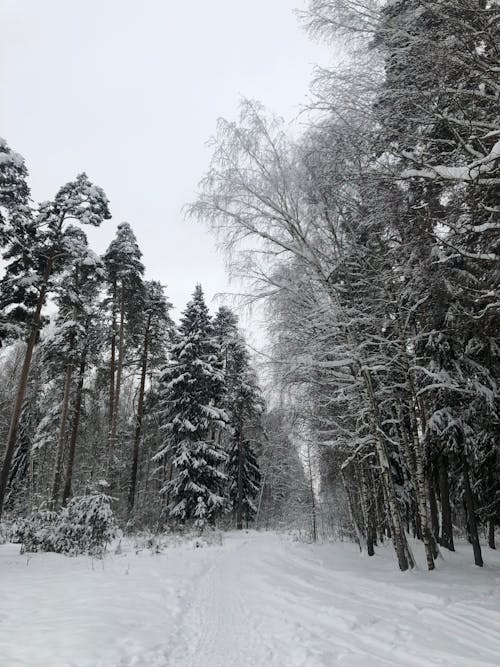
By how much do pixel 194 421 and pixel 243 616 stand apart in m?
16.3

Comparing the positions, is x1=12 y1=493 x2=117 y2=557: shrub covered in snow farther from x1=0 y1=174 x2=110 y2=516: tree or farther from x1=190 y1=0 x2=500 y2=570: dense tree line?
x1=190 y1=0 x2=500 y2=570: dense tree line

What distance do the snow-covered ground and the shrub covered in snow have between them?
1.30m

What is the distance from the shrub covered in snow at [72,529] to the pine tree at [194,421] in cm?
867

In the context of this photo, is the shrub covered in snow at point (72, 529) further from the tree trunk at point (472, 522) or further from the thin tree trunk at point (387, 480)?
the tree trunk at point (472, 522)

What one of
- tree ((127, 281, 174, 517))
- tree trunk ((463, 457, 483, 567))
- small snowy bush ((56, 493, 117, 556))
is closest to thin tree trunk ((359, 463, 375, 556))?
tree trunk ((463, 457, 483, 567))

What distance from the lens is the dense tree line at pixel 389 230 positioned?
A: 16.9 feet

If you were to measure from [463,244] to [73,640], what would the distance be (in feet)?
23.5

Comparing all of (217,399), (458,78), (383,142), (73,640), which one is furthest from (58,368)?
(458,78)

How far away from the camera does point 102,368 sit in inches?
822

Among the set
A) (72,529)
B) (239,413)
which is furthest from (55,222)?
(239,413)

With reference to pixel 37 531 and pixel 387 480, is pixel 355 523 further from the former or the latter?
pixel 37 531

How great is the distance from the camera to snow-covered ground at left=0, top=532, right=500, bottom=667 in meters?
4.01

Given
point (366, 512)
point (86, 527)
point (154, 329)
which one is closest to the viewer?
point (86, 527)

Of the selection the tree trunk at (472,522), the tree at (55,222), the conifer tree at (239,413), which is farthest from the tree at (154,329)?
the tree trunk at (472,522)
